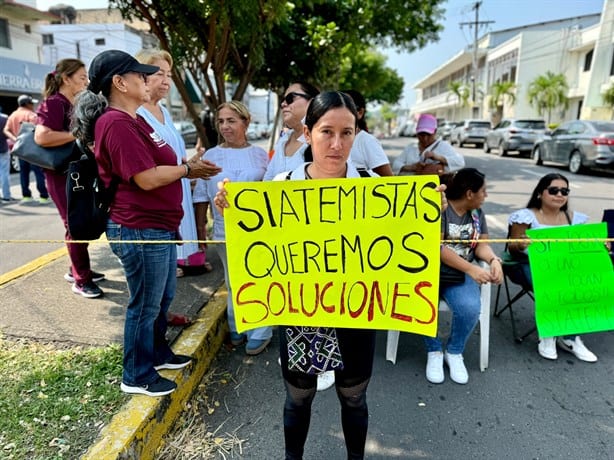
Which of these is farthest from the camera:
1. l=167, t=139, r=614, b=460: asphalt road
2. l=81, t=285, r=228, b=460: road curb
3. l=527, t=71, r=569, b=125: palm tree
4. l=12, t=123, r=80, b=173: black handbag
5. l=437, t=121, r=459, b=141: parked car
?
l=437, t=121, r=459, b=141: parked car

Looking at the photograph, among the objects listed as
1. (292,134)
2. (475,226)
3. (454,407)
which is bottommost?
(454,407)

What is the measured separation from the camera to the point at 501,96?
1344 inches

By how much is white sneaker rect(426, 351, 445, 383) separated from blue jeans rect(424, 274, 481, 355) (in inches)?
1.4

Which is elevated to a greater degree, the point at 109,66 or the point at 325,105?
the point at 109,66

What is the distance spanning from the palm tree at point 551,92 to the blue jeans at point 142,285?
30.2 m

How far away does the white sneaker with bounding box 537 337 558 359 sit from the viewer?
304cm

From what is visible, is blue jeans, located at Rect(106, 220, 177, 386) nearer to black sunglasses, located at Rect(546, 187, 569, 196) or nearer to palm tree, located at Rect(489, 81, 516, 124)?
black sunglasses, located at Rect(546, 187, 569, 196)

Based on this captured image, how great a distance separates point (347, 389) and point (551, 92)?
3030 centimetres

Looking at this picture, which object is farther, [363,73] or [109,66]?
[363,73]

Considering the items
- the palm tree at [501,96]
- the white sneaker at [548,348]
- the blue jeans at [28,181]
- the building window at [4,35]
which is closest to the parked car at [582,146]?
the white sneaker at [548,348]

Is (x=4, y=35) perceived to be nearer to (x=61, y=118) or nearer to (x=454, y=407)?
(x=61, y=118)

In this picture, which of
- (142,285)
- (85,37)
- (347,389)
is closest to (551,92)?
(347,389)

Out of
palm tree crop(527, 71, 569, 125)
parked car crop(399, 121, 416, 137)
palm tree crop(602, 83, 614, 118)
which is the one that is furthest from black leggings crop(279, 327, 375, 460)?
parked car crop(399, 121, 416, 137)

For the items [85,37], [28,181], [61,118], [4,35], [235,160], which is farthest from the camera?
[85,37]
